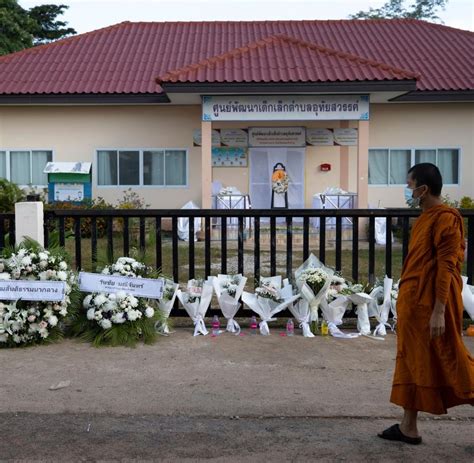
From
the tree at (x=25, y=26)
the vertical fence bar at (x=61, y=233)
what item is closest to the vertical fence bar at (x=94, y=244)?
the vertical fence bar at (x=61, y=233)

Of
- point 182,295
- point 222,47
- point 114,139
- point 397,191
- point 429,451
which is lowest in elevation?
point 429,451

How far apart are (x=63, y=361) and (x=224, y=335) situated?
1.63 m

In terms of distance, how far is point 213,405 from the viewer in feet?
15.6

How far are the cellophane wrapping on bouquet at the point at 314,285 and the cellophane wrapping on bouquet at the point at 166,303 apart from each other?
4.13 feet

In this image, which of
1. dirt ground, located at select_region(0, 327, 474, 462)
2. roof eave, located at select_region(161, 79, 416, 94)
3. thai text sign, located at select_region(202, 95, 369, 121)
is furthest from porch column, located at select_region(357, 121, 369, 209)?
dirt ground, located at select_region(0, 327, 474, 462)

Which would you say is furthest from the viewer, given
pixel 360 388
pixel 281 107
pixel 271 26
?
pixel 271 26

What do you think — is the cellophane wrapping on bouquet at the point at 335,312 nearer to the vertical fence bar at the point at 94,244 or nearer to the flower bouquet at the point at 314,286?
the flower bouquet at the point at 314,286

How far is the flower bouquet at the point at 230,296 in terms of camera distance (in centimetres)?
679

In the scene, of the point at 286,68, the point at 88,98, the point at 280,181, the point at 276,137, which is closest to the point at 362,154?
the point at 286,68

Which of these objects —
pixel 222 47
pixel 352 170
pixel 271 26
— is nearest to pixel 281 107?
pixel 352 170

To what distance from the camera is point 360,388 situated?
5.16 metres

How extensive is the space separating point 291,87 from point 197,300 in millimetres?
9425

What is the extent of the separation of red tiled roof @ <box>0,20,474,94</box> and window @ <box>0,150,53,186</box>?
183 centimetres

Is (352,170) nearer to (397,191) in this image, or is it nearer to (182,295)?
(397,191)
